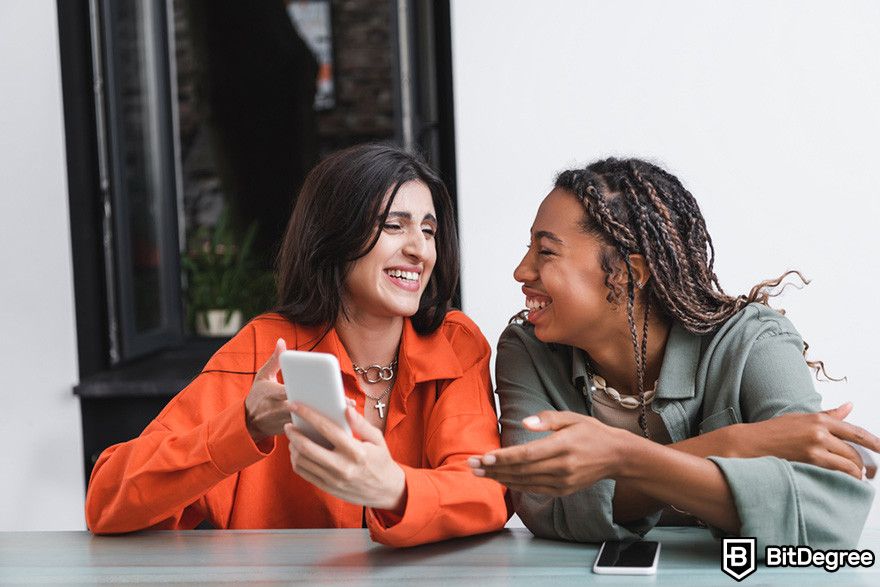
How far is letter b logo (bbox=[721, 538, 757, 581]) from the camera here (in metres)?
1.25

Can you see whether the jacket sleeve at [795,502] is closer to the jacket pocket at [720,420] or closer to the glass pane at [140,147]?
the jacket pocket at [720,420]

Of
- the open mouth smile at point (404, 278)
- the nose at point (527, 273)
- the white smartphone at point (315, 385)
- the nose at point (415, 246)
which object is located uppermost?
the nose at point (415, 246)

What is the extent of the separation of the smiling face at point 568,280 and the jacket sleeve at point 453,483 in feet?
0.63

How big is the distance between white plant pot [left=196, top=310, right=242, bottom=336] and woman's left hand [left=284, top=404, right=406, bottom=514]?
9.63ft

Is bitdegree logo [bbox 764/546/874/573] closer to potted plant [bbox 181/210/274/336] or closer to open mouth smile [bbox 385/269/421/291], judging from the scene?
open mouth smile [bbox 385/269/421/291]

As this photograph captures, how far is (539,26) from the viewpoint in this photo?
288 centimetres

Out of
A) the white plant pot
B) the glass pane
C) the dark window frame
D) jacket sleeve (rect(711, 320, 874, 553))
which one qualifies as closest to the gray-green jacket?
jacket sleeve (rect(711, 320, 874, 553))

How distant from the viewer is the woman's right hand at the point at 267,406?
4.79 feet

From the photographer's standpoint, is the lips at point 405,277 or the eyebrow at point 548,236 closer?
the eyebrow at point 548,236

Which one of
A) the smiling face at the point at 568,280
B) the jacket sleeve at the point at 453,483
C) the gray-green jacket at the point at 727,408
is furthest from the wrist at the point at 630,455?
the smiling face at the point at 568,280

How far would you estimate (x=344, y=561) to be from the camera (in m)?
1.38

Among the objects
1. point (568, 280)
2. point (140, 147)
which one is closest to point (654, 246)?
point (568, 280)

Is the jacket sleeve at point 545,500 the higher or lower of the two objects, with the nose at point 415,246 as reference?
lower

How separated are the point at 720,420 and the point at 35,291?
2.50 m
